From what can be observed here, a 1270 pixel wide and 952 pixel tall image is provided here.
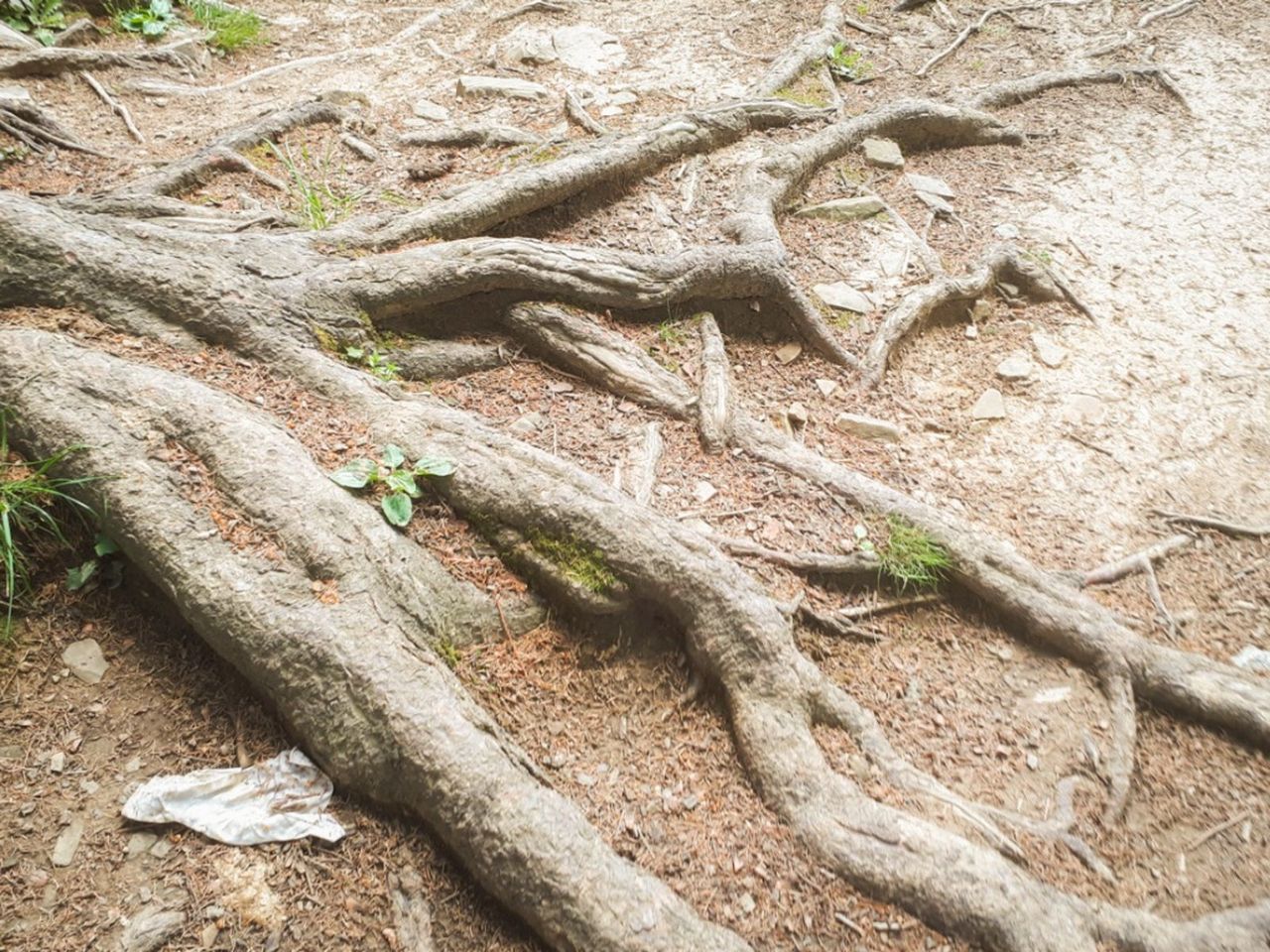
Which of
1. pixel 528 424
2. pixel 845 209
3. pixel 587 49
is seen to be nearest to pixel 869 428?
pixel 528 424

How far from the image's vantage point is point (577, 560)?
9.68 ft

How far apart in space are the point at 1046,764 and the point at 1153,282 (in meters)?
4.03

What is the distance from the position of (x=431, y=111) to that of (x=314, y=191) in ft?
6.48

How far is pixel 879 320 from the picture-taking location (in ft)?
15.6

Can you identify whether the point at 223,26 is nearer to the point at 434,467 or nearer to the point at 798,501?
the point at 434,467

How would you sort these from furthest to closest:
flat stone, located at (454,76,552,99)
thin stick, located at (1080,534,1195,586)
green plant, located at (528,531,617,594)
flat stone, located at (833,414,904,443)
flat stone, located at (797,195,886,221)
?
flat stone, located at (454,76,552,99) < flat stone, located at (797,195,886,221) < flat stone, located at (833,414,904,443) < thin stick, located at (1080,534,1195,586) < green plant, located at (528,531,617,594)

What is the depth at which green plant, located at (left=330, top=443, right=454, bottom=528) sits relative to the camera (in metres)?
2.93

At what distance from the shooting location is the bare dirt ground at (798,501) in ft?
7.57

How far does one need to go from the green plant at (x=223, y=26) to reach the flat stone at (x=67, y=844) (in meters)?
7.54

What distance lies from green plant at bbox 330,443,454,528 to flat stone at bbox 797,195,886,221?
370 cm

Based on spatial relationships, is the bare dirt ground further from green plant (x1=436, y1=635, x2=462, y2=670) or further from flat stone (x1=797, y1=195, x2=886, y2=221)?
flat stone (x1=797, y1=195, x2=886, y2=221)

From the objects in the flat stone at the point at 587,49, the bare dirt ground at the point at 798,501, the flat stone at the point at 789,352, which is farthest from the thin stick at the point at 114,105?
the flat stone at the point at 789,352

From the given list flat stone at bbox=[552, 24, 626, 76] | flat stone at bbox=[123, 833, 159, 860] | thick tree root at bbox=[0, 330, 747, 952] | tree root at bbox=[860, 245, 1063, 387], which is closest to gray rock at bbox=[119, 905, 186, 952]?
flat stone at bbox=[123, 833, 159, 860]

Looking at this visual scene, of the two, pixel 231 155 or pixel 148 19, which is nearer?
pixel 231 155
